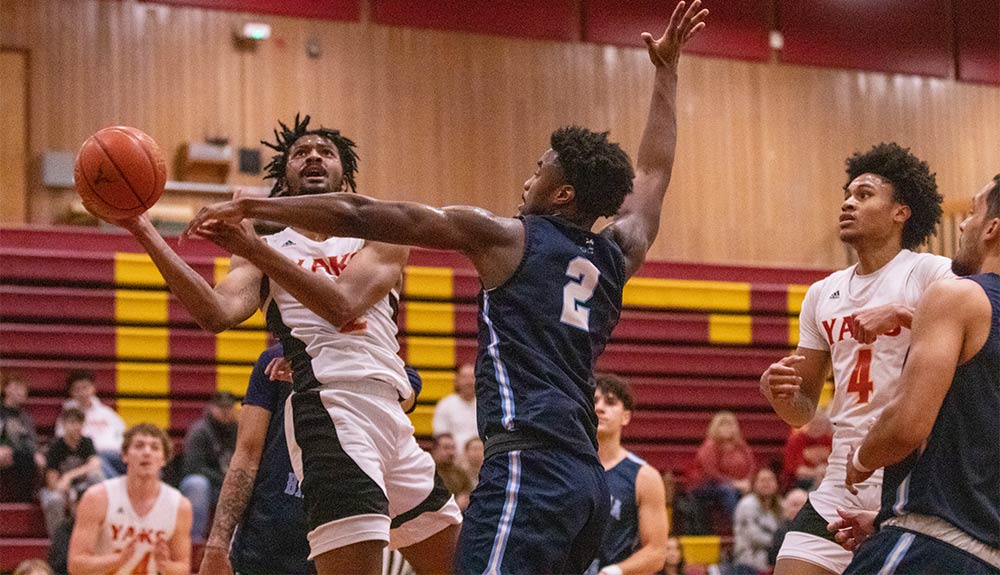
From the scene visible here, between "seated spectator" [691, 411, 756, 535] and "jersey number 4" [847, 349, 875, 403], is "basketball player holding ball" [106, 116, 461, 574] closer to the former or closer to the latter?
"jersey number 4" [847, 349, 875, 403]

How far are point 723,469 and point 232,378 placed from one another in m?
4.78

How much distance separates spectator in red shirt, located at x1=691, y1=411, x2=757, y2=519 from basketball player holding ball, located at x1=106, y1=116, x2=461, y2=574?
7.08m

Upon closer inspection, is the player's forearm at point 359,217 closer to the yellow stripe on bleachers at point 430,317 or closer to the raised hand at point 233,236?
the raised hand at point 233,236

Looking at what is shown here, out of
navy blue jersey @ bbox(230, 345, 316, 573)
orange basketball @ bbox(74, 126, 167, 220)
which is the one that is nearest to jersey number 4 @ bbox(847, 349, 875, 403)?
navy blue jersey @ bbox(230, 345, 316, 573)

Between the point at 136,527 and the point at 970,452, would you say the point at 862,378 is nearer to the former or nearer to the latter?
the point at 970,452

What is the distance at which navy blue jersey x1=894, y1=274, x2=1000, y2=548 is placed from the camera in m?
3.63

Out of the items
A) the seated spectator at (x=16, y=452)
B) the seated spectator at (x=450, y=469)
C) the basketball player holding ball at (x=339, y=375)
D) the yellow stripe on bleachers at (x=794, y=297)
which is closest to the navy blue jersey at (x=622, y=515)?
the basketball player holding ball at (x=339, y=375)

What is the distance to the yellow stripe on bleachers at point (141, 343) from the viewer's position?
12.7 meters

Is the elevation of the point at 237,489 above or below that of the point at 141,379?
below

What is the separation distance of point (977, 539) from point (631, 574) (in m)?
3.22

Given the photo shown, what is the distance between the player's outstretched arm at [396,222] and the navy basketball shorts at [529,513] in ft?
1.98

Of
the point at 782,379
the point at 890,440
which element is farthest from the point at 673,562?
the point at 890,440

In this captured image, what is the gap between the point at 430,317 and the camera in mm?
13797

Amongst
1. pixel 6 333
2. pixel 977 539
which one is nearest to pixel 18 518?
pixel 6 333
